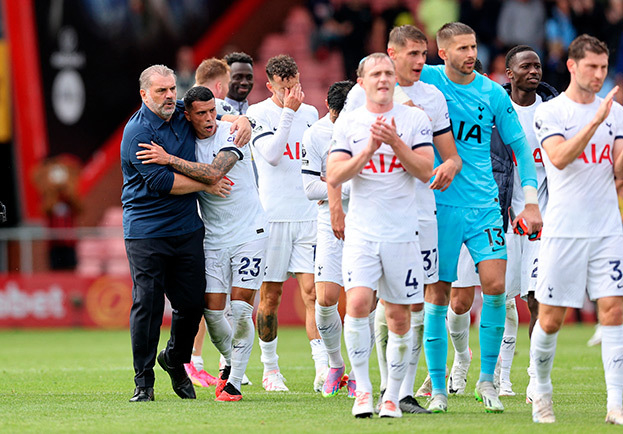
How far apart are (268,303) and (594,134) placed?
4303mm

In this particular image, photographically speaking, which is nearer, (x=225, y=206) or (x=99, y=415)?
(x=99, y=415)

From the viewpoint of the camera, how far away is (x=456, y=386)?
33.1 ft

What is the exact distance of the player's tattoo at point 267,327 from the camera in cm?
1090

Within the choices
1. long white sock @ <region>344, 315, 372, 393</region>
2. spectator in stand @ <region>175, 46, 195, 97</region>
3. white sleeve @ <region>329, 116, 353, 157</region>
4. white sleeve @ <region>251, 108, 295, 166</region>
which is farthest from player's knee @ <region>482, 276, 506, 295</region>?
spectator in stand @ <region>175, 46, 195, 97</region>

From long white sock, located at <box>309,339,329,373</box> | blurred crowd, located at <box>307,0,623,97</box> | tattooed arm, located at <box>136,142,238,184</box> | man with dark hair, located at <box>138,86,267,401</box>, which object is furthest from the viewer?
blurred crowd, located at <box>307,0,623,97</box>

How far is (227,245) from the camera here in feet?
31.7

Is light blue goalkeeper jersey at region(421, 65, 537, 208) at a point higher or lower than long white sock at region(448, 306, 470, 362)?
higher

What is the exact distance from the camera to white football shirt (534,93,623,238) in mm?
7652

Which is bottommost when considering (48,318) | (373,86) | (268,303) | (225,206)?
(48,318)

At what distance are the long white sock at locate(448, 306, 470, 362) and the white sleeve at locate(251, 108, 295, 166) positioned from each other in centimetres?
224

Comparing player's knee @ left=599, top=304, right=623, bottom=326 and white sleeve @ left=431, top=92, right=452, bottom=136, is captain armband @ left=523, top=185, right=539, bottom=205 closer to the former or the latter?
white sleeve @ left=431, top=92, right=452, bottom=136

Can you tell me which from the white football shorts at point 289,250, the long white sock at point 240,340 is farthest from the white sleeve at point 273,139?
the long white sock at point 240,340

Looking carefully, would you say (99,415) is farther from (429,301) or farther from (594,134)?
(594,134)

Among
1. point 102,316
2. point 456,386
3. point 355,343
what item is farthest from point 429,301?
point 102,316
